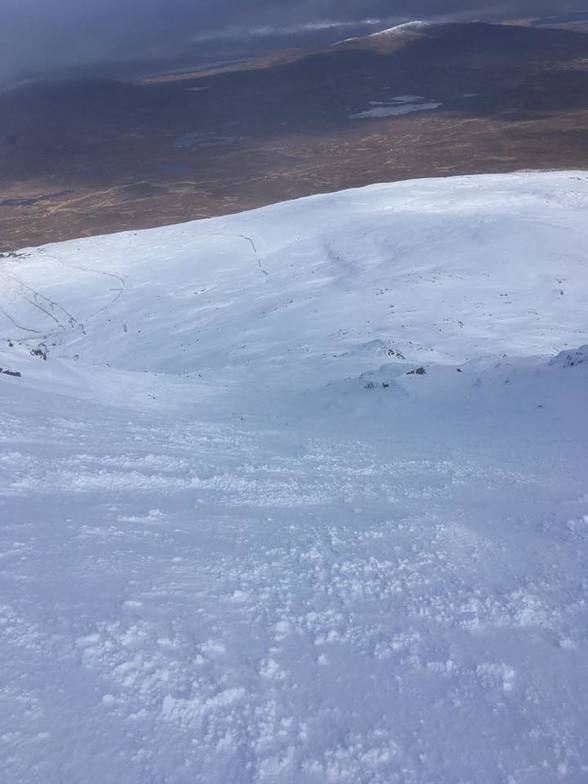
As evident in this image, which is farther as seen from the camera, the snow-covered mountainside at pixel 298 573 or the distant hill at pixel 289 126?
the distant hill at pixel 289 126

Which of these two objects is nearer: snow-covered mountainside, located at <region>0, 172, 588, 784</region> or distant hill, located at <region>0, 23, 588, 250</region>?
snow-covered mountainside, located at <region>0, 172, 588, 784</region>

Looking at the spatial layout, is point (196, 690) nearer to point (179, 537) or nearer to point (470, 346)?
point (179, 537)

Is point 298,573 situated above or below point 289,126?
above

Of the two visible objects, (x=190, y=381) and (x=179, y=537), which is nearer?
(x=179, y=537)

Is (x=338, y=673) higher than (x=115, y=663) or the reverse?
the reverse

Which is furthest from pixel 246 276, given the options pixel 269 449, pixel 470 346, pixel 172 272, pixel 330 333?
pixel 269 449

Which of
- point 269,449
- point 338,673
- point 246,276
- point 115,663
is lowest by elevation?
point 246,276

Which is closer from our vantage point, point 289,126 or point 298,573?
point 298,573

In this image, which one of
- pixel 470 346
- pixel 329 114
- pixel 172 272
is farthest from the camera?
pixel 329 114
